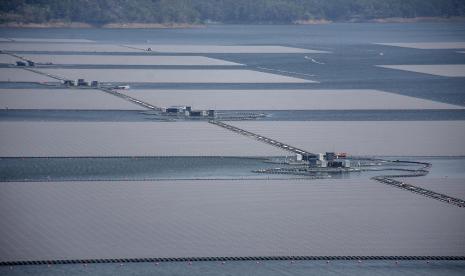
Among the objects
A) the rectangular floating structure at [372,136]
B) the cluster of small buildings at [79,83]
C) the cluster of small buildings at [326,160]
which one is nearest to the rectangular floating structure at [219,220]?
the cluster of small buildings at [326,160]

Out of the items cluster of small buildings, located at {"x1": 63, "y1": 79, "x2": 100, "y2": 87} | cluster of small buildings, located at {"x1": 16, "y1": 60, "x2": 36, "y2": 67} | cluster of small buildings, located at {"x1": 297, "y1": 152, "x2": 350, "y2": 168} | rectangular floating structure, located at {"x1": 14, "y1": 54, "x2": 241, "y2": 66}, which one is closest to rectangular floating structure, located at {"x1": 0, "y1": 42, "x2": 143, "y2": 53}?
rectangular floating structure, located at {"x1": 14, "y1": 54, "x2": 241, "y2": 66}

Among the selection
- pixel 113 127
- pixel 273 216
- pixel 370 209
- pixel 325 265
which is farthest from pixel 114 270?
pixel 113 127

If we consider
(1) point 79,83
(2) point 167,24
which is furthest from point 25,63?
(2) point 167,24

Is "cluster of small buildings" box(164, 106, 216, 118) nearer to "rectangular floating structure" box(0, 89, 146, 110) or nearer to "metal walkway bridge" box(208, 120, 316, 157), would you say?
"metal walkway bridge" box(208, 120, 316, 157)

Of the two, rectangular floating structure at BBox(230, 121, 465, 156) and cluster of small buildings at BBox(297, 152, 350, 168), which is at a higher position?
cluster of small buildings at BBox(297, 152, 350, 168)

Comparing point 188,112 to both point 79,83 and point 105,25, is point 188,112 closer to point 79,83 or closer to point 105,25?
point 79,83
